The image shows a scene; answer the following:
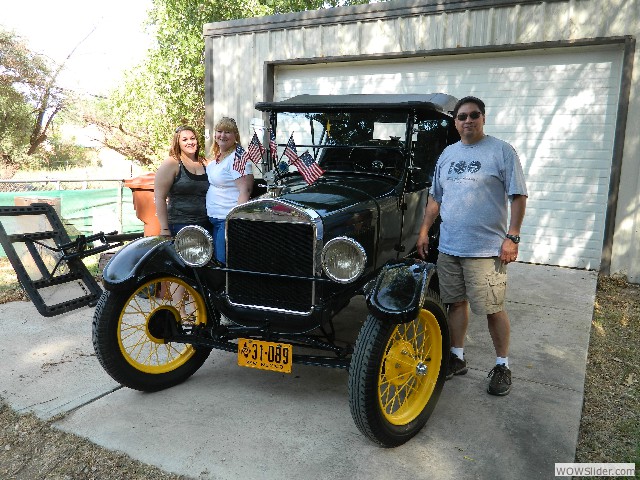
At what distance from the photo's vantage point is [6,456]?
279 cm

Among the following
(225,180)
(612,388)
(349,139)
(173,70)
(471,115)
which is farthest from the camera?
(173,70)

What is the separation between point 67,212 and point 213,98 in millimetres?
3123

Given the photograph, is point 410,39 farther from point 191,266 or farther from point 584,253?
point 191,266

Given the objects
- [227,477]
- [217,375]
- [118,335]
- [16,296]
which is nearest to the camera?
[227,477]

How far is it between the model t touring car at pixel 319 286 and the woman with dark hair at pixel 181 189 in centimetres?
58

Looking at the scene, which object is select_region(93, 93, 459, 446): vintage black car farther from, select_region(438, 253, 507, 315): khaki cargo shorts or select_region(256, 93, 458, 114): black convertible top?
select_region(438, 253, 507, 315): khaki cargo shorts

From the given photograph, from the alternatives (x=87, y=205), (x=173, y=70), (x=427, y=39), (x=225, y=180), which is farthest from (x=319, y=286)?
(x=173, y=70)

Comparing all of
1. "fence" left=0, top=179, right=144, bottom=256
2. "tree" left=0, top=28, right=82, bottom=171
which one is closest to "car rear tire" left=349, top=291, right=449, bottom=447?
"fence" left=0, top=179, right=144, bottom=256

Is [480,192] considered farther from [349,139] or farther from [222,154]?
[222,154]

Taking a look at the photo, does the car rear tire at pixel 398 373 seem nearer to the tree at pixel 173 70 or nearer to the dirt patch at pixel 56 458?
the dirt patch at pixel 56 458

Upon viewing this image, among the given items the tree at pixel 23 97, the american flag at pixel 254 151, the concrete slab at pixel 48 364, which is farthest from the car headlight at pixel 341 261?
the tree at pixel 23 97

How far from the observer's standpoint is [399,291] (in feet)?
9.02

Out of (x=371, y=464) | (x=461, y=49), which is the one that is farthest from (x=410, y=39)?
(x=371, y=464)

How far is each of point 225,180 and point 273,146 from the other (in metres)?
0.47
